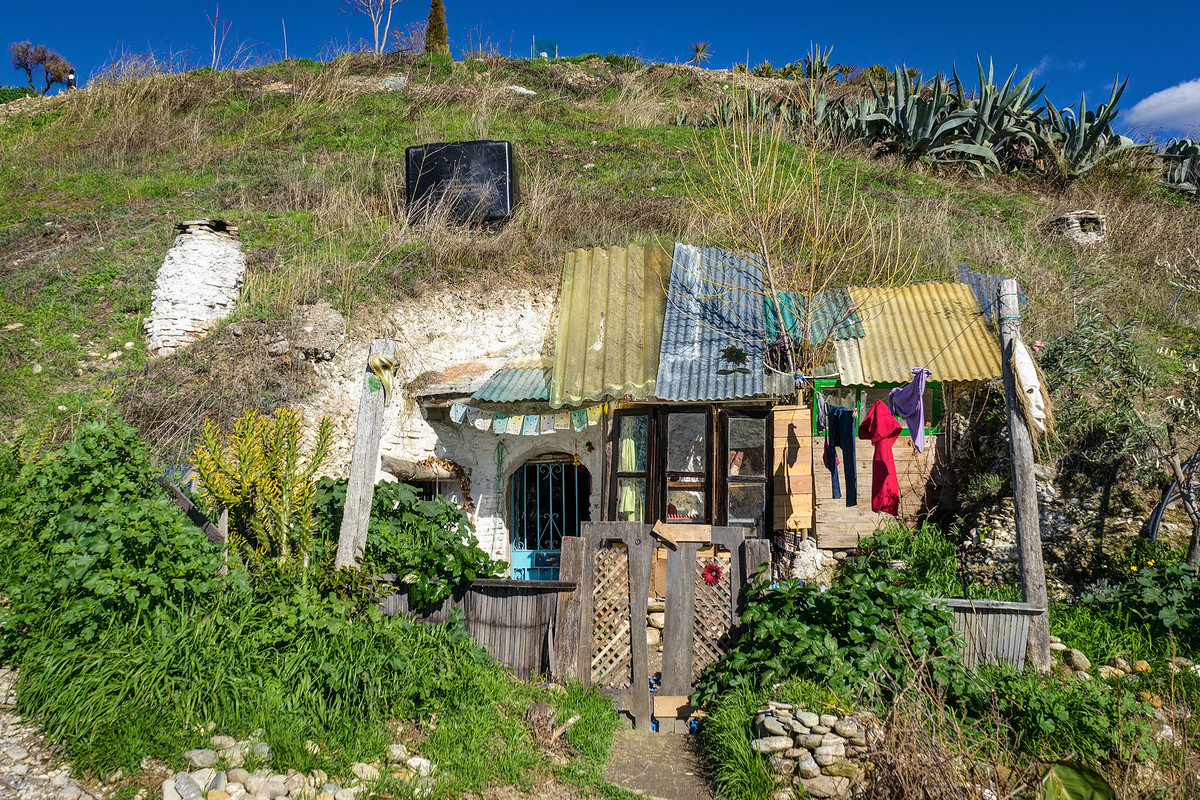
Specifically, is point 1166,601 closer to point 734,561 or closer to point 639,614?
point 734,561

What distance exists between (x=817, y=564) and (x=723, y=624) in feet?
9.34

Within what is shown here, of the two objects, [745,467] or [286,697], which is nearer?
[286,697]

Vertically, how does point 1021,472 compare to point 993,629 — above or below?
above

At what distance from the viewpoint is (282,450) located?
500 centimetres

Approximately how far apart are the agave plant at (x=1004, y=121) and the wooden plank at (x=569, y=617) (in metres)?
14.2

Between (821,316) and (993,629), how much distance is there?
4.83 m

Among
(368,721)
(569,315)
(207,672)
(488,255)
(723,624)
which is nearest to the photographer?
(207,672)

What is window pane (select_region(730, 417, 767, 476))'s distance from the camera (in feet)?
26.7

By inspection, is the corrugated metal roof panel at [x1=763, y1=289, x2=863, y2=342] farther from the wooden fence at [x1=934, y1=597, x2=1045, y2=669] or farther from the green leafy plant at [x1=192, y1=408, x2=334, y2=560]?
the green leafy plant at [x1=192, y1=408, x2=334, y2=560]

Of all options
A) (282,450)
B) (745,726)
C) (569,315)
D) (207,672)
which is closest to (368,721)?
(207,672)

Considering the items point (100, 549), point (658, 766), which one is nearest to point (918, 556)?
point (658, 766)

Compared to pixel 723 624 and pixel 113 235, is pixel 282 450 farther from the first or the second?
pixel 113 235

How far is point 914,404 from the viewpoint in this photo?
6.44m

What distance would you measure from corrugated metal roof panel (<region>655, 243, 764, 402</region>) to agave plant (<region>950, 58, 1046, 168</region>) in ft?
29.8
